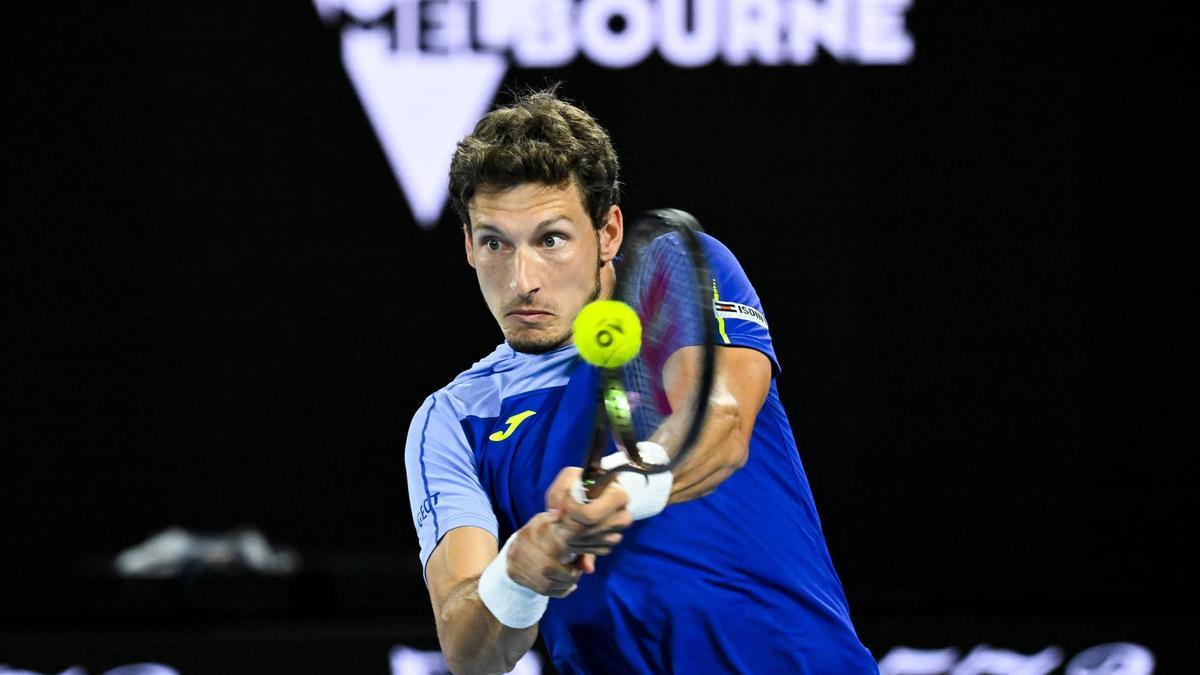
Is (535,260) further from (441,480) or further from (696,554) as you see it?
(696,554)

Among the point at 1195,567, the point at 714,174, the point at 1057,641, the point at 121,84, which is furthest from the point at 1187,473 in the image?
the point at 121,84

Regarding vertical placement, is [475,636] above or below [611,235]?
below

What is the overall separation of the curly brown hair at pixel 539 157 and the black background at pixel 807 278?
1.76 metres

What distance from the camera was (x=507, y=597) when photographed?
2.53 meters

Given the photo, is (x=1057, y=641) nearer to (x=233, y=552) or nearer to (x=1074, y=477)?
(x=1074, y=477)

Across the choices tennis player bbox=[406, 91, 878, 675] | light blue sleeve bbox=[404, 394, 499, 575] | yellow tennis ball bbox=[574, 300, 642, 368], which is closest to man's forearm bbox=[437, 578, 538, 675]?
tennis player bbox=[406, 91, 878, 675]

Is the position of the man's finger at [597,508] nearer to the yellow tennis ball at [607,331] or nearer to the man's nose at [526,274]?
the yellow tennis ball at [607,331]

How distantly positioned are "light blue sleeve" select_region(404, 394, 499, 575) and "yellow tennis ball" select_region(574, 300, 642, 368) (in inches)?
20.3

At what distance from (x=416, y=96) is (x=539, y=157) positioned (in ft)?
6.53

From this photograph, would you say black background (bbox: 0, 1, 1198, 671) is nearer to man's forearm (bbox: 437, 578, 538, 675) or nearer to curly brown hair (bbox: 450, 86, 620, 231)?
curly brown hair (bbox: 450, 86, 620, 231)

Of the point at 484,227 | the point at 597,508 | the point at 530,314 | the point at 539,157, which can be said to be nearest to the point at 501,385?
the point at 530,314

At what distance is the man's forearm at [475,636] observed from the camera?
261 cm

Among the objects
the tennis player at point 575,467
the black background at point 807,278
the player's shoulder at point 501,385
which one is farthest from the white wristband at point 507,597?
the black background at point 807,278

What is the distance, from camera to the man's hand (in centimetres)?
232
